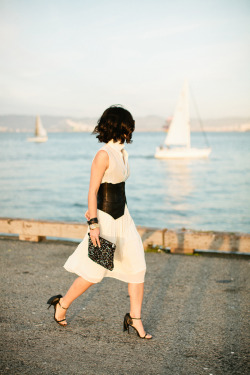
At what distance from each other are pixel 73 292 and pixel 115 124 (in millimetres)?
1545

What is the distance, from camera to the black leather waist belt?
10.6 feet

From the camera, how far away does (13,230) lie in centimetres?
665

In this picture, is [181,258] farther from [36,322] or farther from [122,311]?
[36,322]

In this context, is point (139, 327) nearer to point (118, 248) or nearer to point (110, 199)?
point (118, 248)

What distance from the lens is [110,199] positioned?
3.24 meters

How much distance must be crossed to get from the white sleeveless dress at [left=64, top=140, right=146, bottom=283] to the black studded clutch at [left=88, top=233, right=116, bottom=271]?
11 centimetres

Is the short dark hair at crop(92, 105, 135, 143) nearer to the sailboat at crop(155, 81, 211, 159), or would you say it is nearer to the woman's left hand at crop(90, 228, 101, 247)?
the woman's left hand at crop(90, 228, 101, 247)

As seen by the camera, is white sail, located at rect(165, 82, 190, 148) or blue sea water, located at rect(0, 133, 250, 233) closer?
blue sea water, located at rect(0, 133, 250, 233)

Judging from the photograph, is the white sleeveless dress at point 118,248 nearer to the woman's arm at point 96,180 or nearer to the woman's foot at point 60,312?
the woman's arm at point 96,180

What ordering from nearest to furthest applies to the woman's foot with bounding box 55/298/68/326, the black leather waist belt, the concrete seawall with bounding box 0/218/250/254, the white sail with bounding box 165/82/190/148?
the black leather waist belt
the woman's foot with bounding box 55/298/68/326
the concrete seawall with bounding box 0/218/250/254
the white sail with bounding box 165/82/190/148

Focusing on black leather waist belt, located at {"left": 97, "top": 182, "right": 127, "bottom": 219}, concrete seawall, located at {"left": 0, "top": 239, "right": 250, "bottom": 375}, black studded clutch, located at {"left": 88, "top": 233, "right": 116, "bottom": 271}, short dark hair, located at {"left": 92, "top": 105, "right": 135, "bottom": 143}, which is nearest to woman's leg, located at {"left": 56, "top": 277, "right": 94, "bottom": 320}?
concrete seawall, located at {"left": 0, "top": 239, "right": 250, "bottom": 375}

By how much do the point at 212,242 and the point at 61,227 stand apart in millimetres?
2498

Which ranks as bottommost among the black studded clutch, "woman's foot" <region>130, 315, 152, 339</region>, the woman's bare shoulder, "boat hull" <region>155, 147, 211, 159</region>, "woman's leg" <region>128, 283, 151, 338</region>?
"woman's foot" <region>130, 315, 152, 339</region>

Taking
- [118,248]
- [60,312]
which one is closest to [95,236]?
[118,248]
